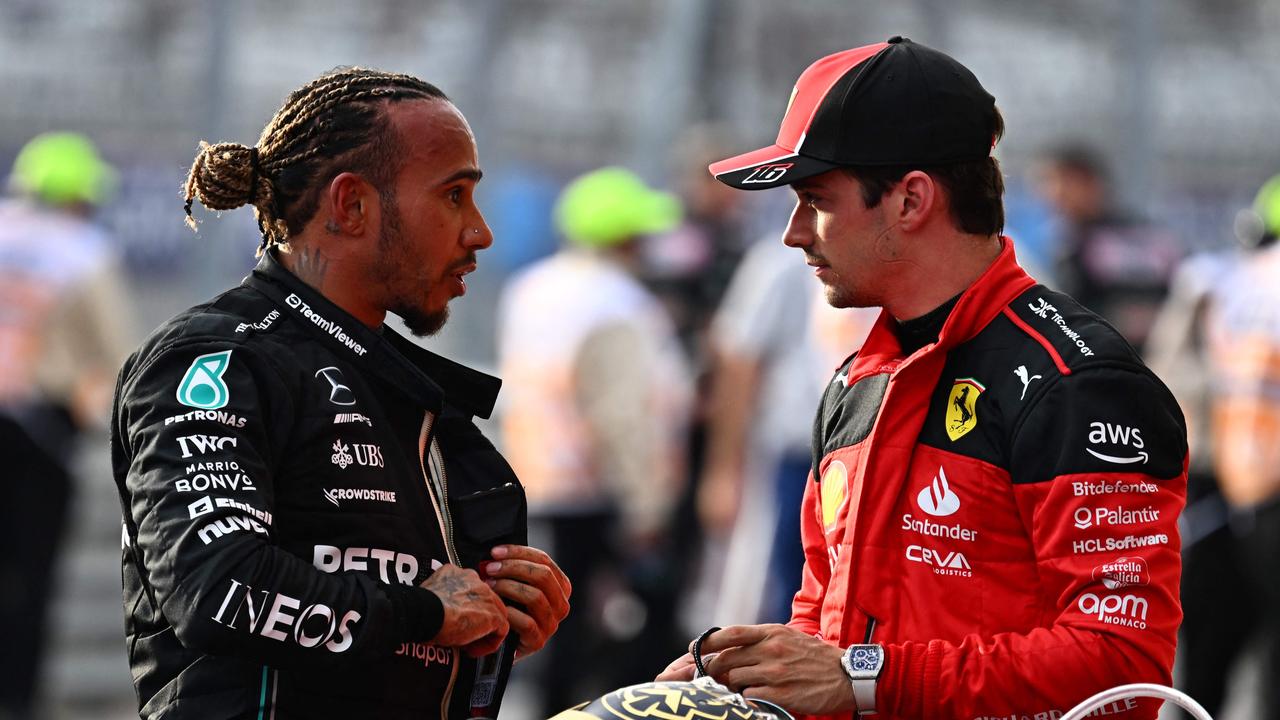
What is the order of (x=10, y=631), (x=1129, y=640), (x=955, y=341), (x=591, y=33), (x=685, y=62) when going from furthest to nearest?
(x=591, y=33), (x=685, y=62), (x=10, y=631), (x=955, y=341), (x=1129, y=640)

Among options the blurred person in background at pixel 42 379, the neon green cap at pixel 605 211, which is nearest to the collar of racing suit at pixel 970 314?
the neon green cap at pixel 605 211

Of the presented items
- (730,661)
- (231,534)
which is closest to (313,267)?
(231,534)

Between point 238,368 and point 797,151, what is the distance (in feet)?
3.20

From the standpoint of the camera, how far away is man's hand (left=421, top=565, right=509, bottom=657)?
281 cm

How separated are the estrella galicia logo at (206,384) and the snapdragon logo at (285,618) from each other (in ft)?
0.92

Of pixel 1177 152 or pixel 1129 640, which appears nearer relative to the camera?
pixel 1129 640

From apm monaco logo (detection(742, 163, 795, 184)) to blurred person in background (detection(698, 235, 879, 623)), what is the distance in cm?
384

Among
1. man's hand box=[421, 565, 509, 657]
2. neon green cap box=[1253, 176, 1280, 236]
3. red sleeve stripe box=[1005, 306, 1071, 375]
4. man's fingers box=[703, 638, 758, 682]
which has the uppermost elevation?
neon green cap box=[1253, 176, 1280, 236]

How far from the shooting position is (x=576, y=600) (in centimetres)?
816

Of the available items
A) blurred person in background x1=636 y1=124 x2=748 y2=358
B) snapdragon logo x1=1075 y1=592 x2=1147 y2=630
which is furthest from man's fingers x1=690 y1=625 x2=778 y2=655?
blurred person in background x1=636 y1=124 x2=748 y2=358

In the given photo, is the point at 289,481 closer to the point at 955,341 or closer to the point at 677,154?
the point at 955,341

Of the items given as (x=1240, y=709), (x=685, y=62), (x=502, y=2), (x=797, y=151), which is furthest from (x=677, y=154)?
(x=797, y=151)

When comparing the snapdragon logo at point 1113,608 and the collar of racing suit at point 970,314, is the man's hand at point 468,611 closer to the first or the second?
the collar of racing suit at point 970,314

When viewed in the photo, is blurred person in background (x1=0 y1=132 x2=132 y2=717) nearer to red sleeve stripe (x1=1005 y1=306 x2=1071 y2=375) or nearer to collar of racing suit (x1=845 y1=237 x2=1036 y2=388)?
collar of racing suit (x1=845 y1=237 x2=1036 y2=388)
